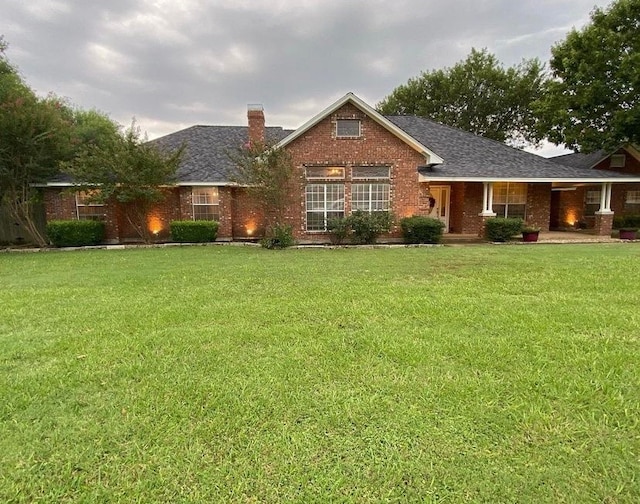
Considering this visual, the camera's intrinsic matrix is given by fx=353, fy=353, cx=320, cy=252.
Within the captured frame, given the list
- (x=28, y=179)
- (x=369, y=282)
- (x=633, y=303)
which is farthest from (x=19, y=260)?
(x=633, y=303)

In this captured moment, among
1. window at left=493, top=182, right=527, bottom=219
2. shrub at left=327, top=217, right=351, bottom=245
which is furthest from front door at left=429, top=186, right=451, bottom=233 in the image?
Result: shrub at left=327, top=217, right=351, bottom=245

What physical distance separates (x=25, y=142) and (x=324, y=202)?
1129 cm

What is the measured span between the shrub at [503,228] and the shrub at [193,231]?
1183cm

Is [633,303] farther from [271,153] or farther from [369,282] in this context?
[271,153]

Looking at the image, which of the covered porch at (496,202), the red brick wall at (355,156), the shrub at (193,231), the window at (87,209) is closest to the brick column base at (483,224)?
the covered porch at (496,202)

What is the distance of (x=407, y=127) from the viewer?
19.8 m

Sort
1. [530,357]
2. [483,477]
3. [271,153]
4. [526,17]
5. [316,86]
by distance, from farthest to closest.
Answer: [316,86] < [526,17] < [271,153] < [530,357] < [483,477]

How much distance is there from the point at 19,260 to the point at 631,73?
83.2ft

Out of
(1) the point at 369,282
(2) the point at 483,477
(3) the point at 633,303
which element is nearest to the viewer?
(2) the point at 483,477

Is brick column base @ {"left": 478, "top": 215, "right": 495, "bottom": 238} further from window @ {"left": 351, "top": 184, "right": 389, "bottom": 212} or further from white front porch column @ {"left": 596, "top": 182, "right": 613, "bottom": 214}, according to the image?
white front porch column @ {"left": 596, "top": 182, "right": 613, "bottom": 214}

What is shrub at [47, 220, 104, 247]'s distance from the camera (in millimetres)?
14453

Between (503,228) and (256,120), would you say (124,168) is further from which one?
(503,228)

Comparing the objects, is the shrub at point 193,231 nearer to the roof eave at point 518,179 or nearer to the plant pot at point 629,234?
the roof eave at point 518,179

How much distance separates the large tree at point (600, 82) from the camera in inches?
650
